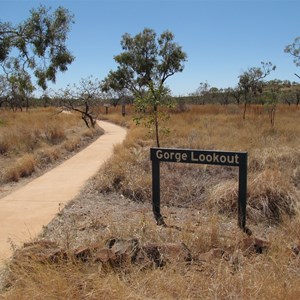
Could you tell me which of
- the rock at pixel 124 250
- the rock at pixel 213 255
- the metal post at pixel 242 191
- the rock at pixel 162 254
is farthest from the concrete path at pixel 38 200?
the metal post at pixel 242 191

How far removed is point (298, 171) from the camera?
7.54 m

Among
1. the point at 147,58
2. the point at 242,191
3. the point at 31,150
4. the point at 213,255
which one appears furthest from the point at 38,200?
the point at 147,58

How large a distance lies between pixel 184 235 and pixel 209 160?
4.31 feet

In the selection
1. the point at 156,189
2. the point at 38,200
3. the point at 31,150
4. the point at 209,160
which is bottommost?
the point at 38,200

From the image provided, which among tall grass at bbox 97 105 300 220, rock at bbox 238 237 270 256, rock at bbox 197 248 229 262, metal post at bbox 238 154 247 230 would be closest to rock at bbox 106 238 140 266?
rock at bbox 197 248 229 262

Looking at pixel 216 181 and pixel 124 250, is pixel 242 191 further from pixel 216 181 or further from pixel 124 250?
pixel 124 250

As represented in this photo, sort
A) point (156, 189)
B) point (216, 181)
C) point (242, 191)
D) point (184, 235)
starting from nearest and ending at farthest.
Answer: point (184, 235)
point (242, 191)
point (156, 189)
point (216, 181)

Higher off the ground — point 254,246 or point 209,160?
point 209,160

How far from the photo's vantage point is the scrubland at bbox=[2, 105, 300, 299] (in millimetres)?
3170

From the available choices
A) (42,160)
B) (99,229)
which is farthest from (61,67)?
(99,229)

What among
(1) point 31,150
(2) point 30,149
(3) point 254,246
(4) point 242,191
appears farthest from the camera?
(2) point 30,149

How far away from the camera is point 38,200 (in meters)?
6.84

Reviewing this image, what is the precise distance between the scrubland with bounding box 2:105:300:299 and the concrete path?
26cm

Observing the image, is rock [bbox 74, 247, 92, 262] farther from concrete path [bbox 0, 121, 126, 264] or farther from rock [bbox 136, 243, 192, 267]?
concrete path [bbox 0, 121, 126, 264]
